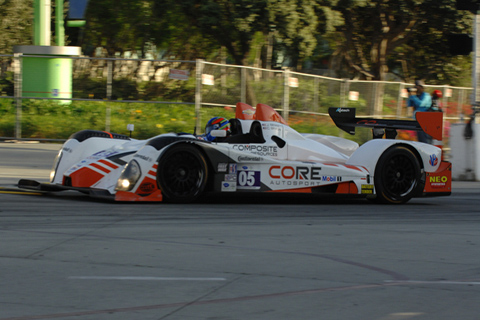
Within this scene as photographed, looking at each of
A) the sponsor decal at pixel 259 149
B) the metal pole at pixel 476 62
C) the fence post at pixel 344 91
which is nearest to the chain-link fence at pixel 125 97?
the fence post at pixel 344 91

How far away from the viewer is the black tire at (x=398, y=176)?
9195 mm

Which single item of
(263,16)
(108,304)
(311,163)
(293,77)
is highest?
(263,16)

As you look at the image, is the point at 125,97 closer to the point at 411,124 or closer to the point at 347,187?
the point at 411,124

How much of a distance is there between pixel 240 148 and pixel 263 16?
15.4m

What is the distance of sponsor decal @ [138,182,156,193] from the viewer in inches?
327

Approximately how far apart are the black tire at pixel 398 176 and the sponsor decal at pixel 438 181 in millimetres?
199

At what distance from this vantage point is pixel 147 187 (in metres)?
8.34

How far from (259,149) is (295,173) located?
21.4 inches

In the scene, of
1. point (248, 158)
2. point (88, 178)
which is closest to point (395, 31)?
point (248, 158)

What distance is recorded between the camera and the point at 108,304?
4020mm

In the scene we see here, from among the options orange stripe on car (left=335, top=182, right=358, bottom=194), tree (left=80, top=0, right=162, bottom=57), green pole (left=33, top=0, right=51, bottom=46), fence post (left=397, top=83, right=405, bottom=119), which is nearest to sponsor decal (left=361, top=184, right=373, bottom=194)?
orange stripe on car (left=335, top=182, right=358, bottom=194)

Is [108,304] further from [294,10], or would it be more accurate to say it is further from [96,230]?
[294,10]

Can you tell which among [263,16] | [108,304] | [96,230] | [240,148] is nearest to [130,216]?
[96,230]

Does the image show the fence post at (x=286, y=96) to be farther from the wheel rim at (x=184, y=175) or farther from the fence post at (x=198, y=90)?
the wheel rim at (x=184, y=175)
